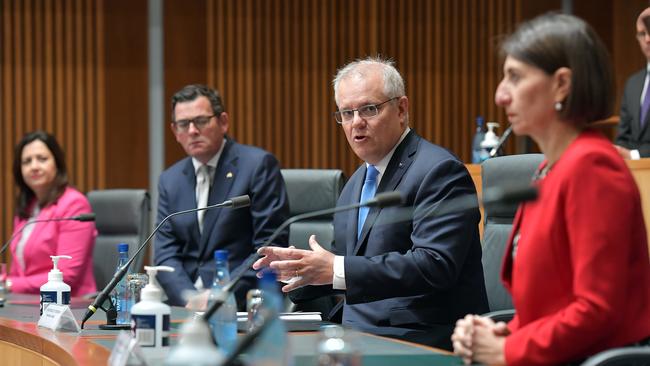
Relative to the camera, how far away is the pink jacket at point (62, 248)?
4980 mm

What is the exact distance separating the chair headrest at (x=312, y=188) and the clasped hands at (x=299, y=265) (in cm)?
144

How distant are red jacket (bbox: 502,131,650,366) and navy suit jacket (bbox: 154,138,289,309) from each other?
8.26ft

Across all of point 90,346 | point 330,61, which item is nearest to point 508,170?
point 90,346

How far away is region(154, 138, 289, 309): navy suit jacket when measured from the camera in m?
4.55

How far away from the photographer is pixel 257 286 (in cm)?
459

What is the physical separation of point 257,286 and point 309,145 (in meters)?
3.03

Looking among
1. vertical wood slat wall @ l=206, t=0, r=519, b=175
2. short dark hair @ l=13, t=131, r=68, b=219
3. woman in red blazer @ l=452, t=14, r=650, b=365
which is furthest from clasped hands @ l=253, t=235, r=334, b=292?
vertical wood slat wall @ l=206, t=0, r=519, b=175

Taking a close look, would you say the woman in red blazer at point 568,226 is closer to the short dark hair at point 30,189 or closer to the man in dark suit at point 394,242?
the man in dark suit at point 394,242

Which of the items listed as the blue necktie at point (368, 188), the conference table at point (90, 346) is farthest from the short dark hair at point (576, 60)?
the blue necktie at point (368, 188)

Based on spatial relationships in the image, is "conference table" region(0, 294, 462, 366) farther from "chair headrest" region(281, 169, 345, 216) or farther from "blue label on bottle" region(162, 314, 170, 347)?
"chair headrest" region(281, 169, 345, 216)

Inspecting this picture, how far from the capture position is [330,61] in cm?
746

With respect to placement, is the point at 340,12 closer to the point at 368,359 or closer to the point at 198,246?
the point at 198,246

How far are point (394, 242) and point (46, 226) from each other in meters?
2.56

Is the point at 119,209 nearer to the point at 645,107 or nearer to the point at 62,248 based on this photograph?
the point at 62,248
